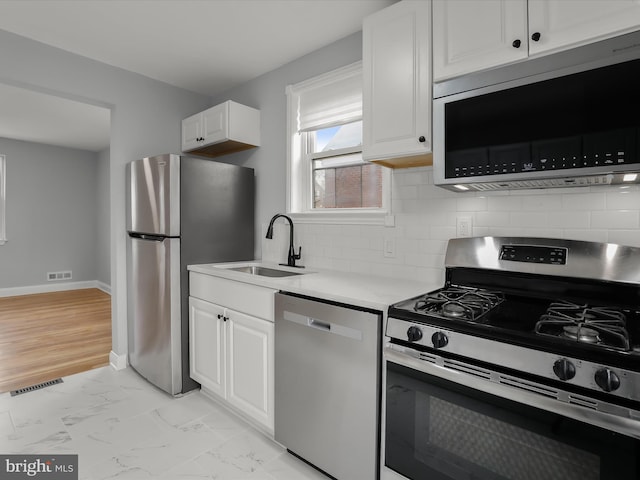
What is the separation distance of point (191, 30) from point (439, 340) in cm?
244

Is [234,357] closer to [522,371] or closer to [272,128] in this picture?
[522,371]

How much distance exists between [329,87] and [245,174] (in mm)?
964

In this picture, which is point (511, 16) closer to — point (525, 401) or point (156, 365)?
point (525, 401)

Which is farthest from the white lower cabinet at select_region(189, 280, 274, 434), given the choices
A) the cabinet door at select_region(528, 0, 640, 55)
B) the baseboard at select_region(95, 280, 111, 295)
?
the baseboard at select_region(95, 280, 111, 295)

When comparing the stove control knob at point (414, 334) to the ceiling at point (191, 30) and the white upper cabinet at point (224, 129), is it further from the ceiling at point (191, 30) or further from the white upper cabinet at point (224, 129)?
the white upper cabinet at point (224, 129)

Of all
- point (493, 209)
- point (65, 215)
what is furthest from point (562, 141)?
point (65, 215)

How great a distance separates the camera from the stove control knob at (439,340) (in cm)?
123

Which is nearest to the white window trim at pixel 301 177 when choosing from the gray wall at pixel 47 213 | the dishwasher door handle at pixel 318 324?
the dishwasher door handle at pixel 318 324

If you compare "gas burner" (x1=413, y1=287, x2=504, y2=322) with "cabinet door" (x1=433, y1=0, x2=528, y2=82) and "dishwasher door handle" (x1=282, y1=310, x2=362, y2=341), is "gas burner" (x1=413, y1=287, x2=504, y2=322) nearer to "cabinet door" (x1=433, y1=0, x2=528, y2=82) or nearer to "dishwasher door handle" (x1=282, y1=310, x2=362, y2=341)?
"dishwasher door handle" (x1=282, y1=310, x2=362, y2=341)

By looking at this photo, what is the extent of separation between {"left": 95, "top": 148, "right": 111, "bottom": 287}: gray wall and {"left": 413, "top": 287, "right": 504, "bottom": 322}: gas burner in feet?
20.8

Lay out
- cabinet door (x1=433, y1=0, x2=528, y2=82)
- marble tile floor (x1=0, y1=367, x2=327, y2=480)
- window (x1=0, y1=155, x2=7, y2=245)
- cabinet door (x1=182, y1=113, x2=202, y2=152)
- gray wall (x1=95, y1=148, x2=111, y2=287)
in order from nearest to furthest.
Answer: cabinet door (x1=433, y1=0, x2=528, y2=82)
marble tile floor (x1=0, y1=367, x2=327, y2=480)
cabinet door (x1=182, y1=113, x2=202, y2=152)
window (x1=0, y1=155, x2=7, y2=245)
gray wall (x1=95, y1=148, x2=111, y2=287)

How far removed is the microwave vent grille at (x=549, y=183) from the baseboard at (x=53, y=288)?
6.38m

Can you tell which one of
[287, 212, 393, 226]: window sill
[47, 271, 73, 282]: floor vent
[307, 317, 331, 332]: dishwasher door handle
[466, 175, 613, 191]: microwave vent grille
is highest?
[466, 175, 613, 191]: microwave vent grille

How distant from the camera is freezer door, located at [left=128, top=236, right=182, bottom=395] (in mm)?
2527
